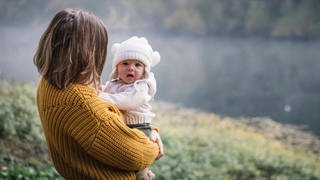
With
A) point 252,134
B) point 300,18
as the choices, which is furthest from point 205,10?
point 252,134

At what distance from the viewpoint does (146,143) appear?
1.73 m

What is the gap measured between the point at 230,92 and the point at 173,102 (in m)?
1.10

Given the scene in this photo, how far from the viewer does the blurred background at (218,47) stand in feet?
24.0

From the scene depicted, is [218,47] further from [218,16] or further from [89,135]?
[89,135]

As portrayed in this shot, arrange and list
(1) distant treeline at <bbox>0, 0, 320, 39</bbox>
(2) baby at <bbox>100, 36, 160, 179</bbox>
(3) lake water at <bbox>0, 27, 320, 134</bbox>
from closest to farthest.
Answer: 1. (2) baby at <bbox>100, 36, 160, 179</bbox>
2. (3) lake water at <bbox>0, 27, 320, 134</bbox>
3. (1) distant treeline at <bbox>0, 0, 320, 39</bbox>

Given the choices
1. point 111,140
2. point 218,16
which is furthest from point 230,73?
point 111,140

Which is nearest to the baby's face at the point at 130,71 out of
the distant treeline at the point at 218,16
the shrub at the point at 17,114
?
the shrub at the point at 17,114

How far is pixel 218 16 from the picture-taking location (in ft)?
32.8

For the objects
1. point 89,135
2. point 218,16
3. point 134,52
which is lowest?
point 89,135

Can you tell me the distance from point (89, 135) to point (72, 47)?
29cm

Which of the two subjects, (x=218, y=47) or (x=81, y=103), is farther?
(x=218, y=47)

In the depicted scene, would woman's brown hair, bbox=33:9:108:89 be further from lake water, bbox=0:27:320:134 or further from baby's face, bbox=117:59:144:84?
lake water, bbox=0:27:320:134

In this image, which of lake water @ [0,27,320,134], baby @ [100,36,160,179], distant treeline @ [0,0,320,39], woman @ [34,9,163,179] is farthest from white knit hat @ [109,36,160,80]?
distant treeline @ [0,0,320,39]

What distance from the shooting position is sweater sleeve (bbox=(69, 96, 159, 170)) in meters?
1.60
